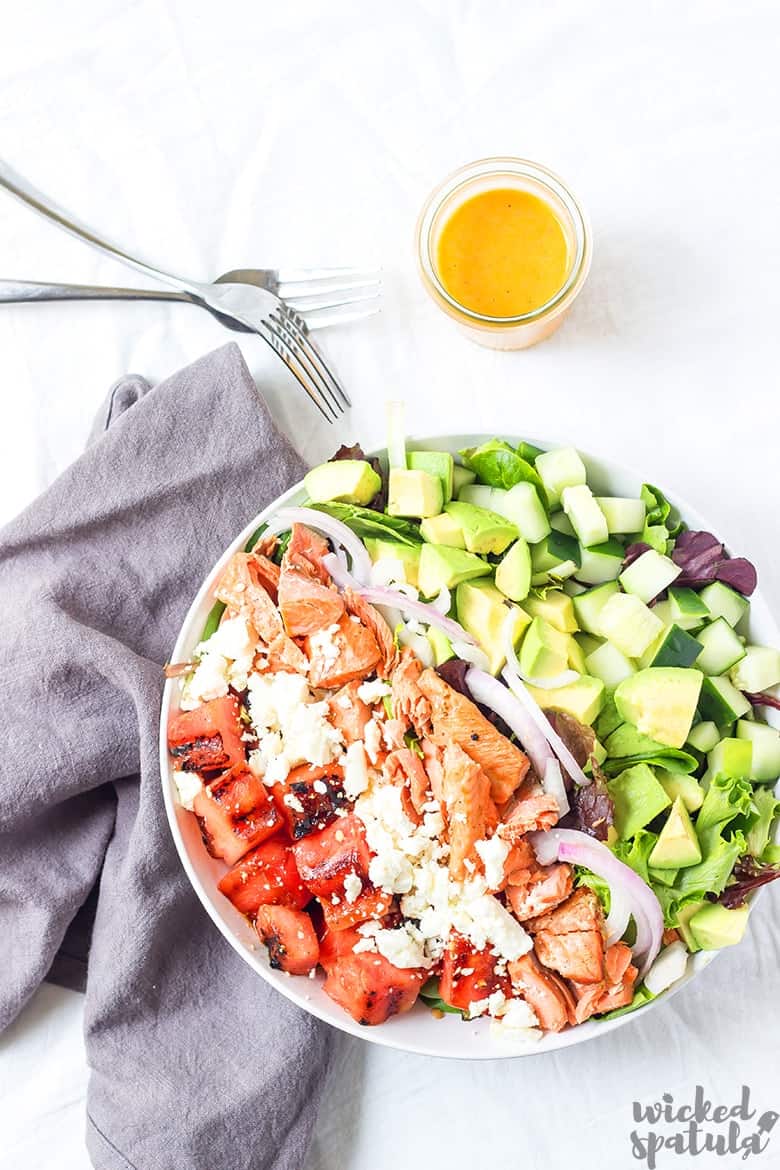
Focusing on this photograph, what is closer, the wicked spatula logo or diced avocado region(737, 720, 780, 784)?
diced avocado region(737, 720, 780, 784)

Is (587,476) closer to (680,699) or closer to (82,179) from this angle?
(680,699)

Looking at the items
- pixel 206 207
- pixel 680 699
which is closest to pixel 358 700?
pixel 680 699

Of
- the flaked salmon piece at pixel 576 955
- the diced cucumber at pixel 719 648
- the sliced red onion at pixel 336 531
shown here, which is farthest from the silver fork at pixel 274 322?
the flaked salmon piece at pixel 576 955

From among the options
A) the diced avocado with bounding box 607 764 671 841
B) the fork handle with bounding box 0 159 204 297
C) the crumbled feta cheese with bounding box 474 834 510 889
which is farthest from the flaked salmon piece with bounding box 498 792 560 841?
the fork handle with bounding box 0 159 204 297

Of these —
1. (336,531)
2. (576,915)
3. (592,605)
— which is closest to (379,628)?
(336,531)

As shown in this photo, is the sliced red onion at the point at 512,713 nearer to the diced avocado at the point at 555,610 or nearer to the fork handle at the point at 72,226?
the diced avocado at the point at 555,610

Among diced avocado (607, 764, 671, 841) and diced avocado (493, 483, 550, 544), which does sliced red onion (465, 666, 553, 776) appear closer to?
diced avocado (607, 764, 671, 841)
